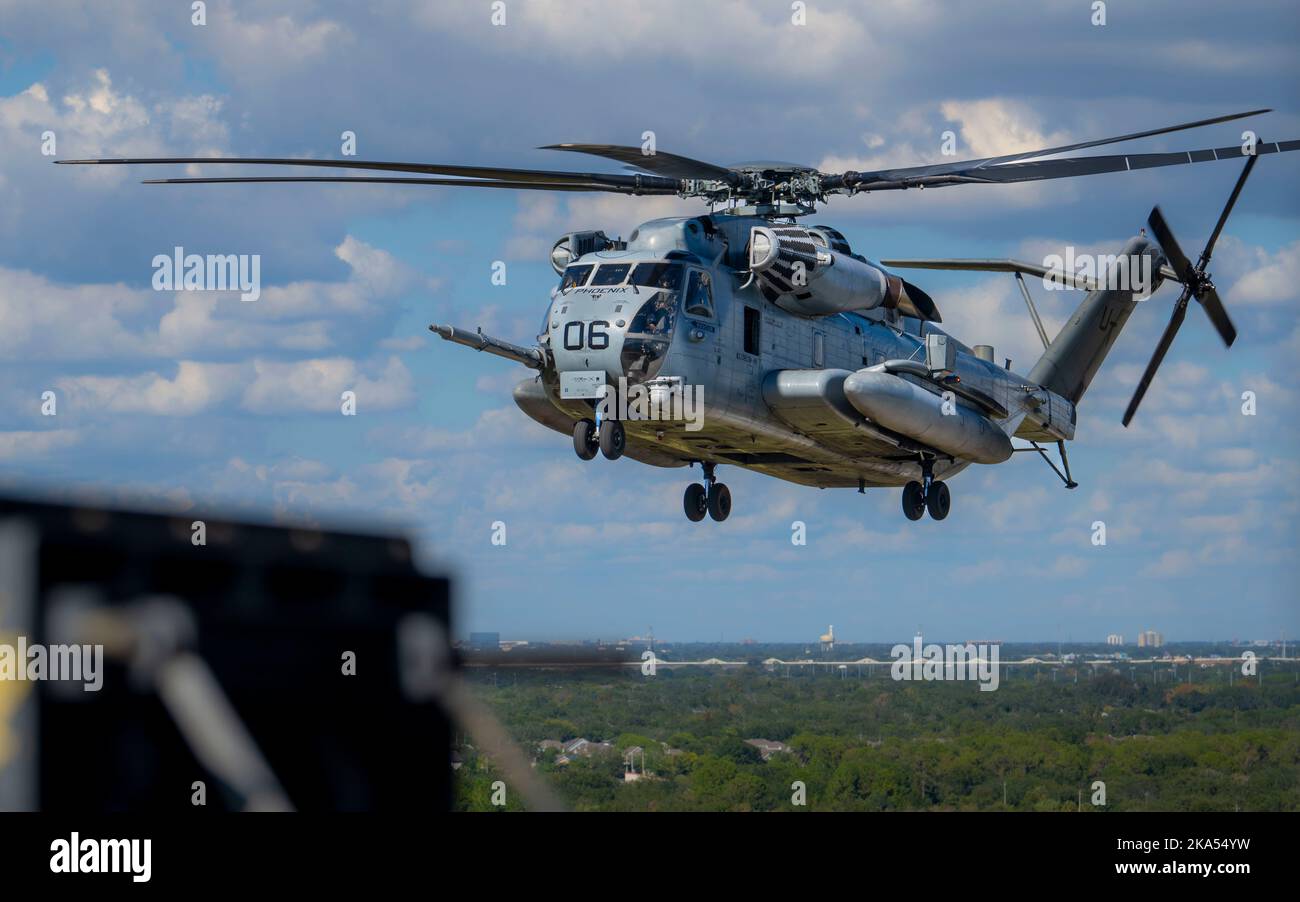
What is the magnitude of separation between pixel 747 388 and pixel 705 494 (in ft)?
10.0

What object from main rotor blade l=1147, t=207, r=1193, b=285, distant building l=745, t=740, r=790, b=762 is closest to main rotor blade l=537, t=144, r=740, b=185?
main rotor blade l=1147, t=207, r=1193, b=285

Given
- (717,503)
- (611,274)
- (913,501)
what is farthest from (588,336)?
(913,501)

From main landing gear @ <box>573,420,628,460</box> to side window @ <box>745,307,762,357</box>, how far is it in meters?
2.32

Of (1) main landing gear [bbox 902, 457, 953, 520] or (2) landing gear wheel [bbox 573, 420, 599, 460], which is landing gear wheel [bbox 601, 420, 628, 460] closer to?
(2) landing gear wheel [bbox 573, 420, 599, 460]

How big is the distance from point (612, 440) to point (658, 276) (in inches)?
84.7

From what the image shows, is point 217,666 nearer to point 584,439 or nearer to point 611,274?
point 584,439

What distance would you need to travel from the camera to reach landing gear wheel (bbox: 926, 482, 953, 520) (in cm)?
3002

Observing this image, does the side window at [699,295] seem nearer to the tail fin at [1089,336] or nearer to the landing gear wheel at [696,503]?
the landing gear wheel at [696,503]

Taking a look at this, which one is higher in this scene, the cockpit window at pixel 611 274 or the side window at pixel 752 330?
the cockpit window at pixel 611 274

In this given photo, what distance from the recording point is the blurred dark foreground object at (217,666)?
11.3 m

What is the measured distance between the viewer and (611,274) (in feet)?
83.7

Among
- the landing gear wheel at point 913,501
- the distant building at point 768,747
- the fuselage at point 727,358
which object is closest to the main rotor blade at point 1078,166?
the fuselage at point 727,358

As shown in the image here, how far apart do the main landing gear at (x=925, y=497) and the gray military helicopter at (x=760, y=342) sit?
0.03 metres
